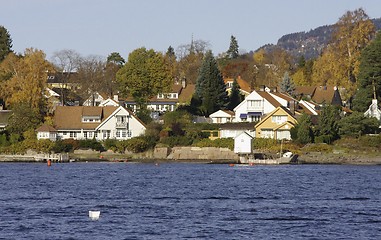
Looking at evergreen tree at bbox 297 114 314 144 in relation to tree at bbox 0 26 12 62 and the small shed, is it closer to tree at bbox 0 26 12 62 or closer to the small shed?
the small shed

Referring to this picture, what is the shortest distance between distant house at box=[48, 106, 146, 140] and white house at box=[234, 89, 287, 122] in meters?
11.8

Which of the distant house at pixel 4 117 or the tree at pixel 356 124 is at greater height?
the distant house at pixel 4 117

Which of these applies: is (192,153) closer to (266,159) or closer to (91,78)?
(266,159)

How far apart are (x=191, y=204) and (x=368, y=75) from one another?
57.5 meters

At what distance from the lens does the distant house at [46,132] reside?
335 feet

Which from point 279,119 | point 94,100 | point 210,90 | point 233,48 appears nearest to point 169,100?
point 94,100

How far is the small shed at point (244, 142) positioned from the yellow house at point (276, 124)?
5.88m

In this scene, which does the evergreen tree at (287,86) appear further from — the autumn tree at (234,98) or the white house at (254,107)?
the white house at (254,107)

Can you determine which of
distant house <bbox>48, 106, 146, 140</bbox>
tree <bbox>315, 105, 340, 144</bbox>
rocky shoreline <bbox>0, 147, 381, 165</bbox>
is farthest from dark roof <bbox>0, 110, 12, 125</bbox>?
tree <bbox>315, 105, 340, 144</bbox>

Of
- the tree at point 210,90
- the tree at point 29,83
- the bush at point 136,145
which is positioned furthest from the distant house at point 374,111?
the tree at point 29,83

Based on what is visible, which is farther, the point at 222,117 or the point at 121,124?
the point at 222,117

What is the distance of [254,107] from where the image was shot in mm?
107938

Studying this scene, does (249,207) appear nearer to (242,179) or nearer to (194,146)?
(242,179)

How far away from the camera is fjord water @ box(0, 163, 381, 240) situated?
38906mm
